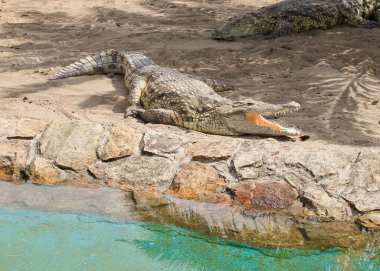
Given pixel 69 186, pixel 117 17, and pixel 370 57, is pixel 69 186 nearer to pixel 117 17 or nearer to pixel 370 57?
pixel 370 57

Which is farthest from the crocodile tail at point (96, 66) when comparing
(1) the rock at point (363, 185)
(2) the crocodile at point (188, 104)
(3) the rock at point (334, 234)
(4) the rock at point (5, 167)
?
(3) the rock at point (334, 234)

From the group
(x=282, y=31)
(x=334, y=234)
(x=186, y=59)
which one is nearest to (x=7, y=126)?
(x=334, y=234)

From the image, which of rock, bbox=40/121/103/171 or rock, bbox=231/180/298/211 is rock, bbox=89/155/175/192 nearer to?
rock, bbox=40/121/103/171

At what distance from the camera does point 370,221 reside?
14.7 ft

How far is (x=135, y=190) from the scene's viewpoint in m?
5.04

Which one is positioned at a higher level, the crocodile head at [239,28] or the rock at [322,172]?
the crocodile head at [239,28]

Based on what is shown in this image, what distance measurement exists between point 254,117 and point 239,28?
3778 mm

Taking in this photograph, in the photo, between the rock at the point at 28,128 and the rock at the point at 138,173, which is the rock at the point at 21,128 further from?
the rock at the point at 138,173

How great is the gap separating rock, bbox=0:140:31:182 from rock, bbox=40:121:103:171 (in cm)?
17

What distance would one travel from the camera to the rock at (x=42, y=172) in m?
5.23

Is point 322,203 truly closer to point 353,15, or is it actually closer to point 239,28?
point 239,28

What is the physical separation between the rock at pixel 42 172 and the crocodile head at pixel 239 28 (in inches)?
184

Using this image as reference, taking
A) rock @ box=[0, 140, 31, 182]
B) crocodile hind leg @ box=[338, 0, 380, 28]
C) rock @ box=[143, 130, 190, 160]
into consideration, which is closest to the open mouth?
rock @ box=[143, 130, 190, 160]

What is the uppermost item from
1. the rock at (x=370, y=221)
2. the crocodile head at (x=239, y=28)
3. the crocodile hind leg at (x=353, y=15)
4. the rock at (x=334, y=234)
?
the crocodile hind leg at (x=353, y=15)
